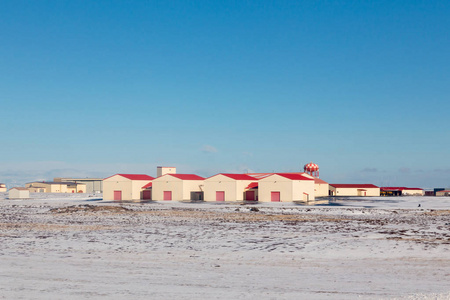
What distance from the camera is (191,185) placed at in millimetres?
87188

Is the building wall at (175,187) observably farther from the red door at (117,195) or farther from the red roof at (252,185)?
the red roof at (252,185)

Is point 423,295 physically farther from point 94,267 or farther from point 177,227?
point 177,227

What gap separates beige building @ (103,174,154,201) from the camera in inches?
3570

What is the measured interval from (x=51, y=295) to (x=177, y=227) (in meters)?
21.4

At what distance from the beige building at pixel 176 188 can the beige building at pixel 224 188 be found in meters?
4.38

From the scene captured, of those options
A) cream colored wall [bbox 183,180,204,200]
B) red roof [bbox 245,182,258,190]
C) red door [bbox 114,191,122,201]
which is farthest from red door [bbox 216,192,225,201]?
red door [bbox 114,191,122,201]

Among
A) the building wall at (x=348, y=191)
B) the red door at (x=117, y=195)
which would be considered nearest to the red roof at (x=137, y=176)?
the red door at (x=117, y=195)

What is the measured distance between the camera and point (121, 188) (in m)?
91.1

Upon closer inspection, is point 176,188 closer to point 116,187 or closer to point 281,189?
point 116,187

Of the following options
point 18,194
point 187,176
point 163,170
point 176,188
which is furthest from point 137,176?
point 18,194

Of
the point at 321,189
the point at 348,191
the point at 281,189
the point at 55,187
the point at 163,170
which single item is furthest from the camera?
the point at 55,187

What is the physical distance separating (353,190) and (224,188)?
5156 cm

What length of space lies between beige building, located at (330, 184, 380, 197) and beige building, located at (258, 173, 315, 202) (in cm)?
4232

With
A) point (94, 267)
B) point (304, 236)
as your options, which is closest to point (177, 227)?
point (304, 236)
